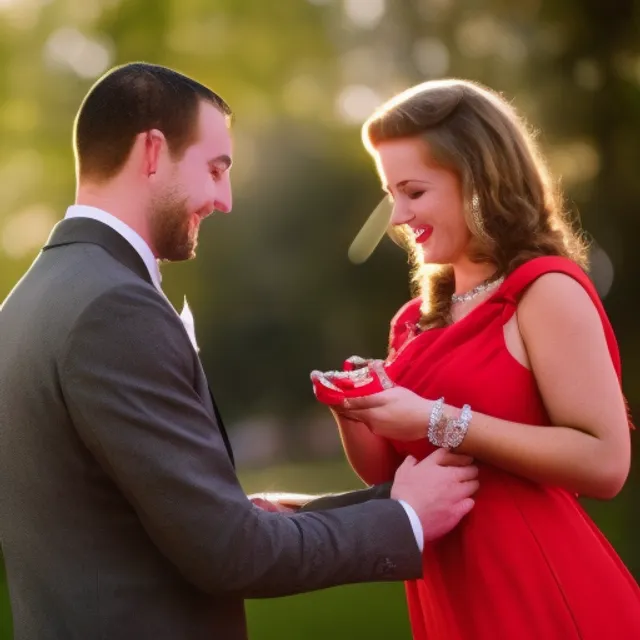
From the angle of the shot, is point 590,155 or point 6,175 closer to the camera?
point 590,155

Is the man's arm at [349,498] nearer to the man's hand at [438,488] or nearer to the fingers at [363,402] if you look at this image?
the man's hand at [438,488]

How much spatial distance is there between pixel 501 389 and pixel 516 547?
1.33 feet

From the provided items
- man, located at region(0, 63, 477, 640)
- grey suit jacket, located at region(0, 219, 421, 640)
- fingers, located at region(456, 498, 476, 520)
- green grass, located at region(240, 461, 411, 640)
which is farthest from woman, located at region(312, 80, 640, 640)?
green grass, located at region(240, 461, 411, 640)

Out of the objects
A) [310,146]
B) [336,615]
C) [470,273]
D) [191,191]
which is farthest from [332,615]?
[310,146]

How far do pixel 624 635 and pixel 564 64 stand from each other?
8.38m

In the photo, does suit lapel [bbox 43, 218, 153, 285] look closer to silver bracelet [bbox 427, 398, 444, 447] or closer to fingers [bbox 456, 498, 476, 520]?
silver bracelet [bbox 427, 398, 444, 447]

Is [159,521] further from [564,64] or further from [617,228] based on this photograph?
[564,64]

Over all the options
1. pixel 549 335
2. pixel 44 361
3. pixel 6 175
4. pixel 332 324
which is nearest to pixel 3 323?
pixel 44 361

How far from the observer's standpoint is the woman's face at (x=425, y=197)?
9.07 feet

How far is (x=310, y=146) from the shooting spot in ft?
46.2

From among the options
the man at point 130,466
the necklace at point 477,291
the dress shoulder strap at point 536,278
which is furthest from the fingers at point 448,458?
the necklace at point 477,291

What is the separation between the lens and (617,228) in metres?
9.48

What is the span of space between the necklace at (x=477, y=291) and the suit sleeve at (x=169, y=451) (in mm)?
967

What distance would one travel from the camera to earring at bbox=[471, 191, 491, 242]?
2.76 metres
